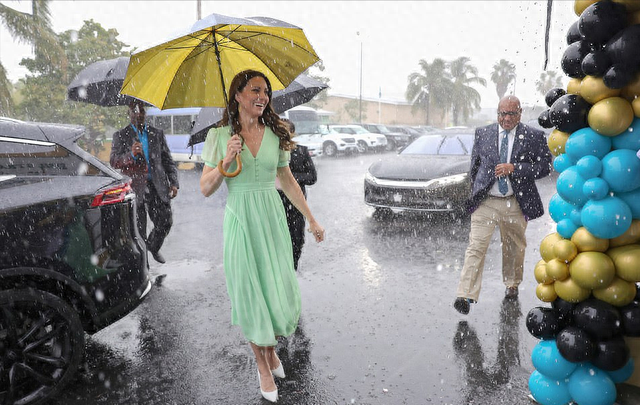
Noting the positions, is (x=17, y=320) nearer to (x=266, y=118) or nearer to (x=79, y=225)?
(x=79, y=225)

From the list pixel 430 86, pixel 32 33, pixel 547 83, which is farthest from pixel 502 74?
pixel 32 33

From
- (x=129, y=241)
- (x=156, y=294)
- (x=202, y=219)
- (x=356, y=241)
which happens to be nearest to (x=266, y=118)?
(x=129, y=241)

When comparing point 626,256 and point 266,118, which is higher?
point 266,118

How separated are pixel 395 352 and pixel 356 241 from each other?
354cm

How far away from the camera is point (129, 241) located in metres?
3.58

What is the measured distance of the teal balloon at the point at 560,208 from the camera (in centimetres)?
265

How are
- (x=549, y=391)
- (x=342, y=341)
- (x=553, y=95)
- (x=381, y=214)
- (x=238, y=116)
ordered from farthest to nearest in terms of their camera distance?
(x=381, y=214) < (x=342, y=341) < (x=238, y=116) < (x=553, y=95) < (x=549, y=391)

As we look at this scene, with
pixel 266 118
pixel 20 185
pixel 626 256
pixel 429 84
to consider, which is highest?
pixel 429 84

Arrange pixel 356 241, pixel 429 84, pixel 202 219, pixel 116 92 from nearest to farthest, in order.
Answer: pixel 116 92
pixel 356 241
pixel 202 219
pixel 429 84

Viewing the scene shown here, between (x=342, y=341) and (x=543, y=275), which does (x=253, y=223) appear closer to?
(x=342, y=341)

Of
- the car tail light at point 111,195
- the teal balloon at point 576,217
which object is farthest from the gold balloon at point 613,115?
the car tail light at point 111,195

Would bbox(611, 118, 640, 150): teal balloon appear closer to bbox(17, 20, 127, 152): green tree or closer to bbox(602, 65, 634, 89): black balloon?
bbox(602, 65, 634, 89): black balloon

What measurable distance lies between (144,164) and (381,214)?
15.7ft

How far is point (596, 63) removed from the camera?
7.71 ft
